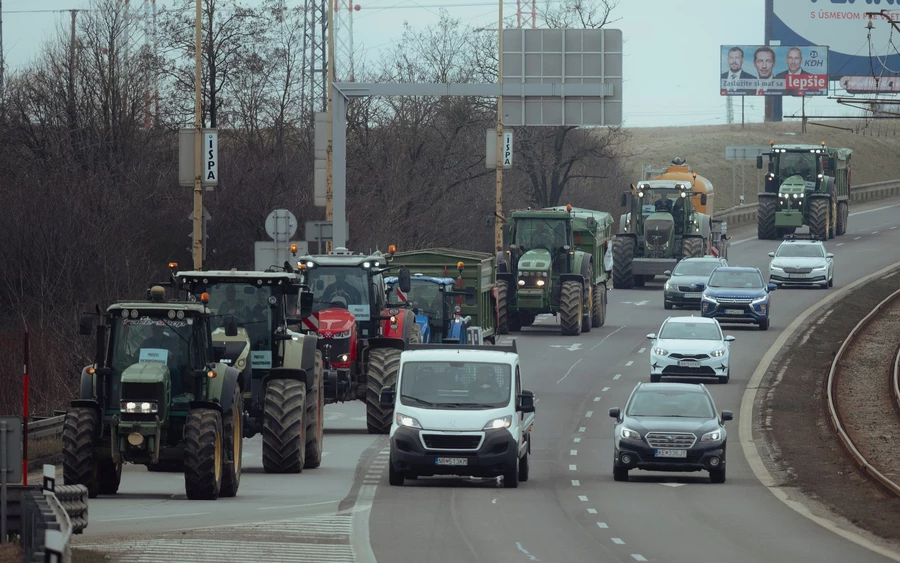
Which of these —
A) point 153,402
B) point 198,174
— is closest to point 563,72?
point 198,174

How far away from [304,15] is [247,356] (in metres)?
34.7

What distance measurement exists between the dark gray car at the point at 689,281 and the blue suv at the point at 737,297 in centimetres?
306

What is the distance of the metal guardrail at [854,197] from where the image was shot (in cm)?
7888

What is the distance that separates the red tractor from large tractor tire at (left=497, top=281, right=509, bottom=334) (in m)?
14.2

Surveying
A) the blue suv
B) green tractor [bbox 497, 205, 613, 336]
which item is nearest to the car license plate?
green tractor [bbox 497, 205, 613, 336]

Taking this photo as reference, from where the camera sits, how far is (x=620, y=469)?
22734 mm

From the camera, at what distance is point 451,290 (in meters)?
31.4

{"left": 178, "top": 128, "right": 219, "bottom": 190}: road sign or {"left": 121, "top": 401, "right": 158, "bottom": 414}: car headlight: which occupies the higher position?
{"left": 178, "top": 128, "right": 219, "bottom": 190}: road sign

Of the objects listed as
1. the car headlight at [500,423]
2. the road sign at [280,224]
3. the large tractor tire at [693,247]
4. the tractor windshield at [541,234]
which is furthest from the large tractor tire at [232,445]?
the large tractor tire at [693,247]

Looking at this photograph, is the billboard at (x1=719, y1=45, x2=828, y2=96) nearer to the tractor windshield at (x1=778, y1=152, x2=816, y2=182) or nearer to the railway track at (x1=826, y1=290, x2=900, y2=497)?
the tractor windshield at (x1=778, y1=152, x2=816, y2=182)

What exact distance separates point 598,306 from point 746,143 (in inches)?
3254

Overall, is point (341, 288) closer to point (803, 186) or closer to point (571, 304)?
point (571, 304)

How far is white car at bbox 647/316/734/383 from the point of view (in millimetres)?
33281

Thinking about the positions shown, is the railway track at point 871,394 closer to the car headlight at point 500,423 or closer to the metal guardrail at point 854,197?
the car headlight at point 500,423
